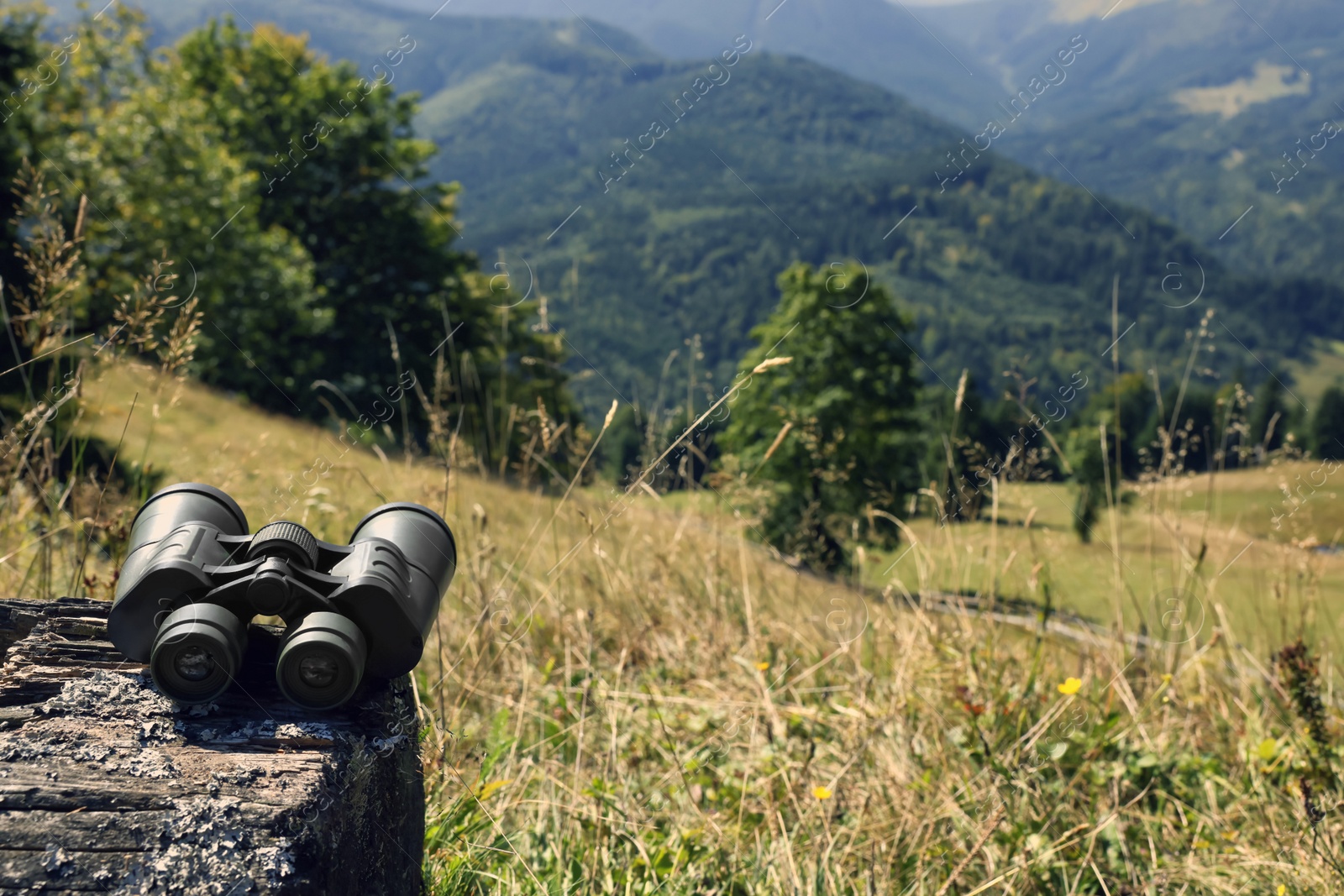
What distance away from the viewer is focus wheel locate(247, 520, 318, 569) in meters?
1.43

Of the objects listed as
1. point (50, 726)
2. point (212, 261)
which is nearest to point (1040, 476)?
point (50, 726)

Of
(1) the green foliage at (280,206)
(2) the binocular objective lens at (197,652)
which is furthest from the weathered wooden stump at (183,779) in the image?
(1) the green foliage at (280,206)

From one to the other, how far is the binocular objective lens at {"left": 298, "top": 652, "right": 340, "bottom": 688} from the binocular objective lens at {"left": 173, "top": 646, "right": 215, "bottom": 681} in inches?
5.3

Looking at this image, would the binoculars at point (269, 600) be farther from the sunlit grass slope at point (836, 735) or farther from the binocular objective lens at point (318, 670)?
the sunlit grass slope at point (836, 735)

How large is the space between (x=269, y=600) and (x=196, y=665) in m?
0.14

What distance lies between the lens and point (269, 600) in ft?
4.53

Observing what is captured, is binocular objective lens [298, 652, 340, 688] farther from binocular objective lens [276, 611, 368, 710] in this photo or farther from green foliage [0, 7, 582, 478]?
green foliage [0, 7, 582, 478]

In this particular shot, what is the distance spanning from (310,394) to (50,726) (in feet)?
75.0

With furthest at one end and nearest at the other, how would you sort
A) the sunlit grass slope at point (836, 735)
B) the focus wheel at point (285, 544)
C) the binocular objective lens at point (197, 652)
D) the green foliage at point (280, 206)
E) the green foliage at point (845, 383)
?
the green foliage at point (845, 383) < the green foliage at point (280, 206) < the sunlit grass slope at point (836, 735) < the focus wheel at point (285, 544) < the binocular objective lens at point (197, 652)

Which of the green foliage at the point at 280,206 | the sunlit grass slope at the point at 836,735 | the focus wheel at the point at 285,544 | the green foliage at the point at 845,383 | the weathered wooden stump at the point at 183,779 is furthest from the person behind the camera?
the green foliage at the point at 845,383

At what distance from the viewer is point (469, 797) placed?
197 centimetres

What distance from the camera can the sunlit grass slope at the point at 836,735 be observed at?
2.11m

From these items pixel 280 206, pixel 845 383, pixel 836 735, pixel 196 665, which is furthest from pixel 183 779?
pixel 280 206

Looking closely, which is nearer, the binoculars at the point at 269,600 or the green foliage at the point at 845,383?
the binoculars at the point at 269,600
